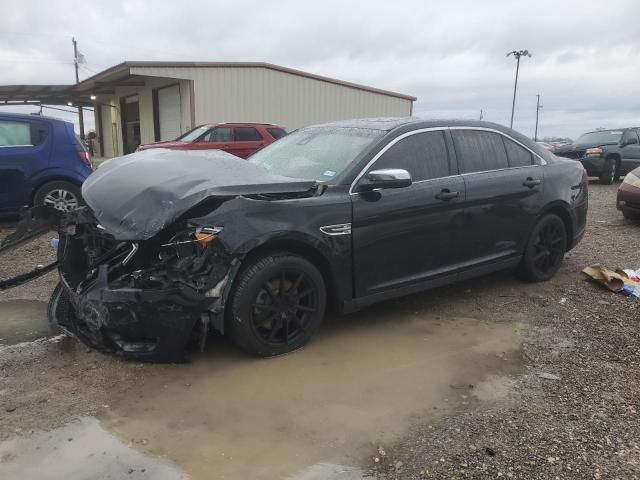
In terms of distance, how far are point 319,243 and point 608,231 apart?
6.22 m

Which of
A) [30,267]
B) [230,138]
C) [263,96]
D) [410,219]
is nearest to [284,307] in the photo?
[410,219]

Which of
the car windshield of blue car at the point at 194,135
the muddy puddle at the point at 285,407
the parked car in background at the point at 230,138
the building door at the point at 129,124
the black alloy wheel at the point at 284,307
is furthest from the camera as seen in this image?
the building door at the point at 129,124

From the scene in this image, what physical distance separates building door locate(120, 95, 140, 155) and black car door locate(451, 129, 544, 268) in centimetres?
2469

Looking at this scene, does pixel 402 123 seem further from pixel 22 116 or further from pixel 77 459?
pixel 22 116

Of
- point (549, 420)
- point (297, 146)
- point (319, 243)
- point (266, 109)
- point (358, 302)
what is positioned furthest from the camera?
point (266, 109)

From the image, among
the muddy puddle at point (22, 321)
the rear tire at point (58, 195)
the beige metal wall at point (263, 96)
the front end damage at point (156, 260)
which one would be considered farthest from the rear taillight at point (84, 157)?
the beige metal wall at point (263, 96)

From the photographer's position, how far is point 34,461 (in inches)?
101

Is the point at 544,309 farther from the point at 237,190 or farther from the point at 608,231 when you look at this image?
the point at 608,231

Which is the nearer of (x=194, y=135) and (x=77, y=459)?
(x=77, y=459)

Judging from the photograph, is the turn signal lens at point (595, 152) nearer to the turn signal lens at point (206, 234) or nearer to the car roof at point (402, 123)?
the car roof at point (402, 123)

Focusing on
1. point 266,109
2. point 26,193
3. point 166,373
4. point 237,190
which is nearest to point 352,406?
point 166,373

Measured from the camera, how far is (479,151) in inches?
189

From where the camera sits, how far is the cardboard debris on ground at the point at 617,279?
16.7 ft

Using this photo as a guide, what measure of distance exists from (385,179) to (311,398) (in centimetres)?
157
